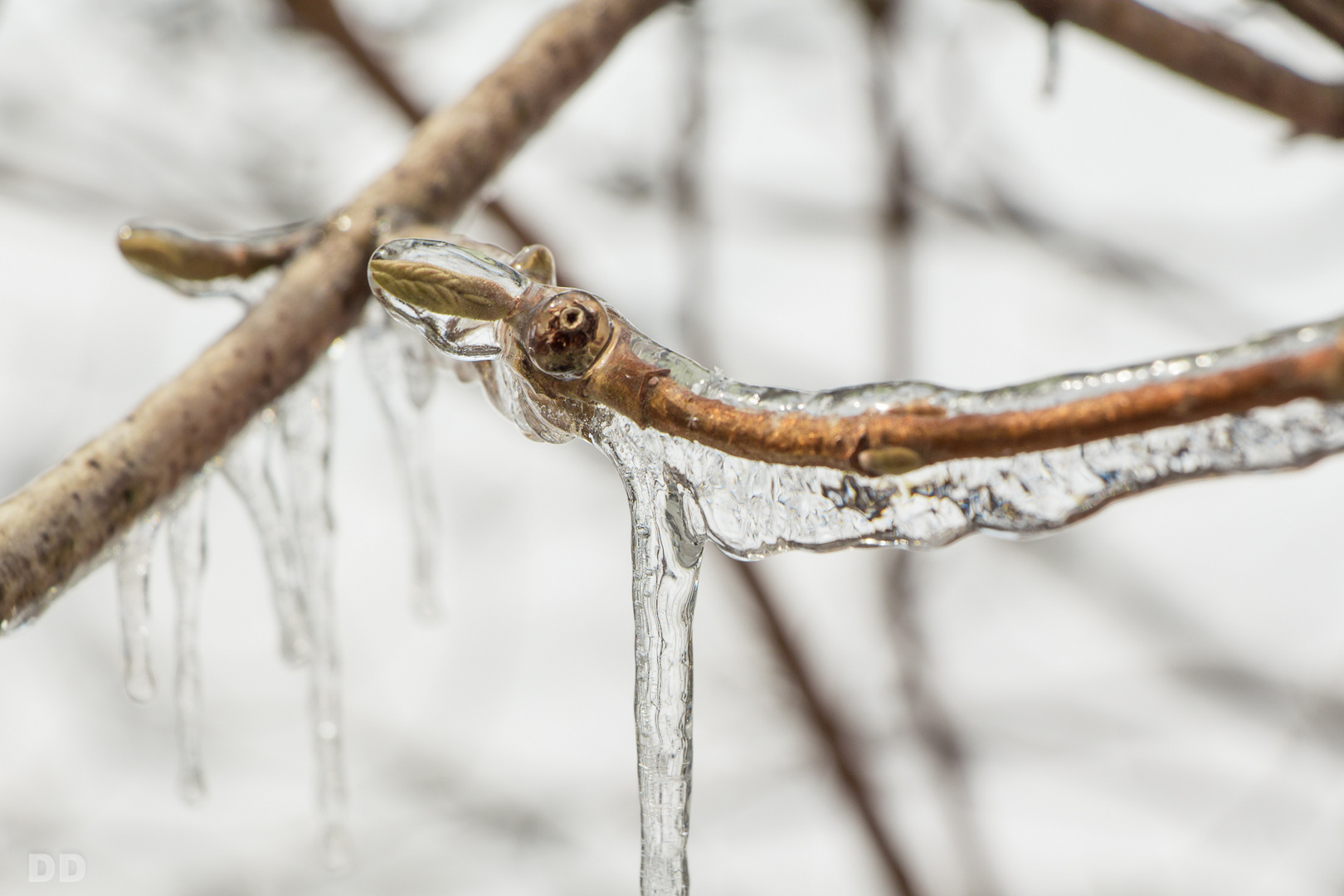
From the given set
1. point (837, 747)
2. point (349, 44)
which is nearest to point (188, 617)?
point (349, 44)

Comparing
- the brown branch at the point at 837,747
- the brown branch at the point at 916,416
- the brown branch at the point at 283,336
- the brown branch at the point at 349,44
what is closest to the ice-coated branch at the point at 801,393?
the brown branch at the point at 916,416

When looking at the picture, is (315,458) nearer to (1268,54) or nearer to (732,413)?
(732,413)

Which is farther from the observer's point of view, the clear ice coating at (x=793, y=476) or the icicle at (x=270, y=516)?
the icicle at (x=270, y=516)

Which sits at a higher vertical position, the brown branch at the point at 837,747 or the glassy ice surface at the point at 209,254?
the brown branch at the point at 837,747

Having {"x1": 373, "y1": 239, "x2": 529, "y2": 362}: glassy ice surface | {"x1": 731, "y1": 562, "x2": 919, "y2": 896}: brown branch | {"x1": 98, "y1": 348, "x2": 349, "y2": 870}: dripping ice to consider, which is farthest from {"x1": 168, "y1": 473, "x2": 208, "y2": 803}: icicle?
{"x1": 731, "y1": 562, "x2": 919, "y2": 896}: brown branch

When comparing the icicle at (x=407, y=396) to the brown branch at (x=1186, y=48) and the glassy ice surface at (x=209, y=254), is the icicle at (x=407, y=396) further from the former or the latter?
the brown branch at (x=1186, y=48)

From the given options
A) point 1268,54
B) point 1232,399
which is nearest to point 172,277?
point 1232,399

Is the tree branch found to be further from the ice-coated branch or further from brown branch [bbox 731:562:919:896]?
brown branch [bbox 731:562:919:896]

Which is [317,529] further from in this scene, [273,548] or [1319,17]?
[1319,17]
